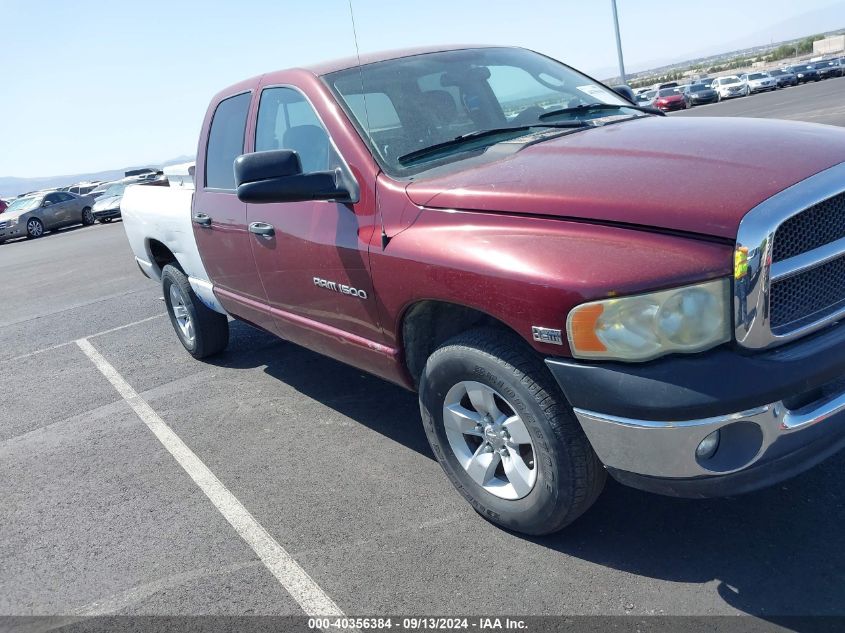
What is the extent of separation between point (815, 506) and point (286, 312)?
2713 mm

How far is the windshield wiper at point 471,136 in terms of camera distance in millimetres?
3418

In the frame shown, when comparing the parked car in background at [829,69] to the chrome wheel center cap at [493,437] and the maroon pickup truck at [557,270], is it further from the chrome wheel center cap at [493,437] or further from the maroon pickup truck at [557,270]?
the chrome wheel center cap at [493,437]

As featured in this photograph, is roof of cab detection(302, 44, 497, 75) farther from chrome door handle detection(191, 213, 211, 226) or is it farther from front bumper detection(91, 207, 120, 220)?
front bumper detection(91, 207, 120, 220)

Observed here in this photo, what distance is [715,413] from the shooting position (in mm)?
2297

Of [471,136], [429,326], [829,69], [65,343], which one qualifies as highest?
[829,69]

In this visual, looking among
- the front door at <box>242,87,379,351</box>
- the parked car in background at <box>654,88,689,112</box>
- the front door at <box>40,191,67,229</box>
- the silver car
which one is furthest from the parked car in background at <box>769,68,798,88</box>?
the front door at <box>242,87,379,351</box>

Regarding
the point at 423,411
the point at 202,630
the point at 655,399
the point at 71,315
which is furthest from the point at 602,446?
the point at 71,315

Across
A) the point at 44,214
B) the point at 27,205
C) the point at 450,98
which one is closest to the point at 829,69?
the point at 44,214

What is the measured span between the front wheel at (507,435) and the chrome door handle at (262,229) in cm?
136

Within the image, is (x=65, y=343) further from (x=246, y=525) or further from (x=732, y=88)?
(x=732, y=88)

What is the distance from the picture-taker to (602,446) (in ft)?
8.27

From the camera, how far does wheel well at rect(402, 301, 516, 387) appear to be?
3115mm

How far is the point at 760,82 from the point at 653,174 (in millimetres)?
49510

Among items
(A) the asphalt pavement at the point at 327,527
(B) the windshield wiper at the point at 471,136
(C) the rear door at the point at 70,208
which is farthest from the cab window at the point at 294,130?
(C) the rear door at the point at 70,208
